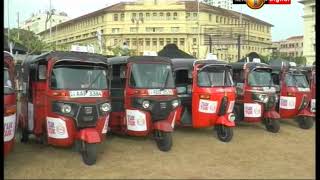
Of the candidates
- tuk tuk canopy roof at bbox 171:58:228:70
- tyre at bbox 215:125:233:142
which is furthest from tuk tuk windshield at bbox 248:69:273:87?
tyre at bbox 215:125:233:142

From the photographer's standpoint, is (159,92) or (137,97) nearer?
(137,97)

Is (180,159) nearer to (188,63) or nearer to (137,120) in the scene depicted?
(137,120)

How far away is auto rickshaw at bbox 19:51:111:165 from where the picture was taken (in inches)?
354

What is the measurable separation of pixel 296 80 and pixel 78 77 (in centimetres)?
737

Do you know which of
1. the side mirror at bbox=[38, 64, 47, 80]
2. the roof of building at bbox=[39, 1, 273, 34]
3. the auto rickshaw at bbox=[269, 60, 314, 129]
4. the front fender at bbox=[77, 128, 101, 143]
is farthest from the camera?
the roof of building at bbox=[39, 1, 273, 34]

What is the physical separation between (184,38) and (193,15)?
3.05 m

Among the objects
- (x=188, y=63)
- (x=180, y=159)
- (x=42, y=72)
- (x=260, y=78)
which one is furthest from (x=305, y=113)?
(x=42, y=72)

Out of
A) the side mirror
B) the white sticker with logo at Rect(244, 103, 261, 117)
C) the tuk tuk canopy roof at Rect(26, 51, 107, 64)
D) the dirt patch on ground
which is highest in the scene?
the tuk tuk canopy roof at Rect(26, 51, 107, 64)

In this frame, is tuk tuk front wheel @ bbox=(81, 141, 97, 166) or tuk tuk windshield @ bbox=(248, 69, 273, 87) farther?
tuk tuk windshield @ bbox=(248, 69, 273, 87)

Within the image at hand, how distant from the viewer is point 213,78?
39.4 feet

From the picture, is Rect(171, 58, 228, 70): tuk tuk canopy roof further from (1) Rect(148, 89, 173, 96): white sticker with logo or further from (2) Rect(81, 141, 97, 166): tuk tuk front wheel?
(2) Rect(81, 141, 97, 166): tuk tuk front wheel

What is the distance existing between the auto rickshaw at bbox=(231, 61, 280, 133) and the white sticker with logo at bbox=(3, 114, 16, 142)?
7.14 meters

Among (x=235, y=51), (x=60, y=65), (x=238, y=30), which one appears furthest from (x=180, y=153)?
(x=235, y=51)

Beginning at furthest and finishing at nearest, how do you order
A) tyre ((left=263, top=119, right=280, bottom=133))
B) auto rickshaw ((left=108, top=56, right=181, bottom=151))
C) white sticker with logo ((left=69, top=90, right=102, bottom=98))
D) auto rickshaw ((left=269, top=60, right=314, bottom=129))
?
1. auto rickshaw ((left=269, top=60, right=314, bottom=129))
2. tyre ((left=263, top=119, right=280, bottom=133))
3. auto rickshaw ((left=108, top=56, right=181, bottom=151))
4. white sticker with logo ((left=69, top=90, right=102, bottom=98))
